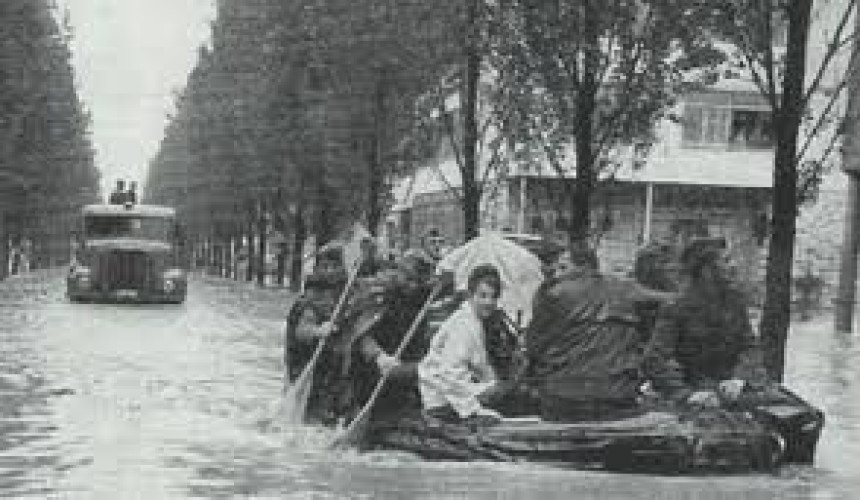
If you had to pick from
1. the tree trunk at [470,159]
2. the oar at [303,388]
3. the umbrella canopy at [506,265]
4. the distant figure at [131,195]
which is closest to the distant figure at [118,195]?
the distant figure at [131,195]

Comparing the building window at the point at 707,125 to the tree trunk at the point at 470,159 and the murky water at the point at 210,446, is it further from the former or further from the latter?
the murky water at the point at 210,446

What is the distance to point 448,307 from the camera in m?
13.5

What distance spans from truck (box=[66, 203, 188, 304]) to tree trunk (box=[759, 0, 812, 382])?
23.7m

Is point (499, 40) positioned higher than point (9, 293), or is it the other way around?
point (499, 40)

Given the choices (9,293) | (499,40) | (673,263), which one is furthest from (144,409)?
(9,293)

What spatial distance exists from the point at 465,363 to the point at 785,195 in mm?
5012

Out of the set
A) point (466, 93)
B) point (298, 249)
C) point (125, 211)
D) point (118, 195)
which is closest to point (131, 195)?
point (118, 195)

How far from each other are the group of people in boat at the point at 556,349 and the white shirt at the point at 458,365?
0.01 meters

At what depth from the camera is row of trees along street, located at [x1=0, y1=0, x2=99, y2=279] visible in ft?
152

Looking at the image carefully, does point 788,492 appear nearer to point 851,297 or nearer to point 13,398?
point 13,398

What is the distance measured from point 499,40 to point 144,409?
31.0 feet

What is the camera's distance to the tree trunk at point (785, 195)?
50.2 ft

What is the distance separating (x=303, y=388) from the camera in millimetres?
13516

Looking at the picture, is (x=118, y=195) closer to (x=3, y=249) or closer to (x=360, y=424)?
(x=3, y=249)
